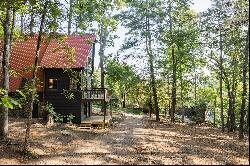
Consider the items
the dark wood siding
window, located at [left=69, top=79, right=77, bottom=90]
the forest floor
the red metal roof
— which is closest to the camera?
the forest floor

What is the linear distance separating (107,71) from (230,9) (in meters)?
29.6

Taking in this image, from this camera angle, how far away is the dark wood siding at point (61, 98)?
3409 cm

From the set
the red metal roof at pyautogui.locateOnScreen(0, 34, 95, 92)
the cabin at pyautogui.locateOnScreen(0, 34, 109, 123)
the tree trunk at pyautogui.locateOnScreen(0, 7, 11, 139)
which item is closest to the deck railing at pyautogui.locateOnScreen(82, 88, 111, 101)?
the cabin at pyautogui.locateOnScreen(0, 34, 109, 123)

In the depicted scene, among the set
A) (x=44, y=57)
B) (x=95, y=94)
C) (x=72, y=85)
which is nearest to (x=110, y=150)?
(x=95, y=94)

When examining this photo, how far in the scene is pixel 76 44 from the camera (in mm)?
36938

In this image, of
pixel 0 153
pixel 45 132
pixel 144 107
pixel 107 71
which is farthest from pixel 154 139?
pixel 144 107

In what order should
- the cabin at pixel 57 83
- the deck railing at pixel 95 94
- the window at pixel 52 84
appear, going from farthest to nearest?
the window at pixel 52 84
the cabin at pixel 57 83
the deck railing at pixel 95 94

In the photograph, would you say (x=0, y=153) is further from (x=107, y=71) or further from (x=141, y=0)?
(x=107, y=71)

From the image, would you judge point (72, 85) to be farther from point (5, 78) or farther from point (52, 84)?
point (5, 78)

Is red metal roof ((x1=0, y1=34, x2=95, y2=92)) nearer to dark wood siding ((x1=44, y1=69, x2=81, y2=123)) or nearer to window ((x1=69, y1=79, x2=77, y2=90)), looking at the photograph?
dark wood siding ((x1=44, y1=69, x2=81, y2=123))

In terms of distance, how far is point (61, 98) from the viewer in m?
34.4

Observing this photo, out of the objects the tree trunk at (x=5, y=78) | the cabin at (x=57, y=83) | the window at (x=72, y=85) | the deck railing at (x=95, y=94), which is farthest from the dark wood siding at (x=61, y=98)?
the tree trunk at (x=5, y=78)

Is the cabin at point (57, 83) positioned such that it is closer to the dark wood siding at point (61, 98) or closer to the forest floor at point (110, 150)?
the dark wood siding at point (61, 98)

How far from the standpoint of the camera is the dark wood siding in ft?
112
